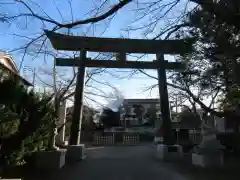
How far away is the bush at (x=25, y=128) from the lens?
21.9ft

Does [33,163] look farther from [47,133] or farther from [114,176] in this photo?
[114,176]

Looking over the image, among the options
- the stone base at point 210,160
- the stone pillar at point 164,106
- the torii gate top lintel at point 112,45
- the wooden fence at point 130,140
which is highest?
the torii gate top lintel at point 112,45

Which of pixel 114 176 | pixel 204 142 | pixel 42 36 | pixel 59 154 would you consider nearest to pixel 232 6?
pixel 42 36

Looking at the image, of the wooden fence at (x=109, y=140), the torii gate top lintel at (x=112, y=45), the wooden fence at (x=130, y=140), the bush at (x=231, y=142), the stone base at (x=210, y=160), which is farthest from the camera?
the wooden fence at (x=130, y=140)

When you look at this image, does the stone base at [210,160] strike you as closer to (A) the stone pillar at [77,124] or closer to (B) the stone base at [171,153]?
(B) the stone base at [171,153]

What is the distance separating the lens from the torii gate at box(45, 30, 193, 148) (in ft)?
32.9

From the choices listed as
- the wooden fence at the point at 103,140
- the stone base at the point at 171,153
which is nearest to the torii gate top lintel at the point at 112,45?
the stone base at the point at 171,153

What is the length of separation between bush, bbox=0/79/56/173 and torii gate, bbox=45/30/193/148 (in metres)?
2.04

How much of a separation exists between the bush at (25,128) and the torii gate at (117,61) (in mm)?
2041

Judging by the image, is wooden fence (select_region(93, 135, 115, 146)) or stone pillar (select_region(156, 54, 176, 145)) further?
wooden fence (select_region(93, 135, 115, 146))

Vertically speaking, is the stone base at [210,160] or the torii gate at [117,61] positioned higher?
the torii gate at [117,61]

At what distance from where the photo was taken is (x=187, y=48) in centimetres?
842

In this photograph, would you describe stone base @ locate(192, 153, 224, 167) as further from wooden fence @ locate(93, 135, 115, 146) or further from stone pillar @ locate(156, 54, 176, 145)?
wooden fence @ locate(93, 135, 115, 146)

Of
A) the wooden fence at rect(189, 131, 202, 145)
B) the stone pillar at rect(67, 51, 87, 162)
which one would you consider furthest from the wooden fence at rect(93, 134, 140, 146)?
the stone pillar at rect(67, 51, 87, 162)
